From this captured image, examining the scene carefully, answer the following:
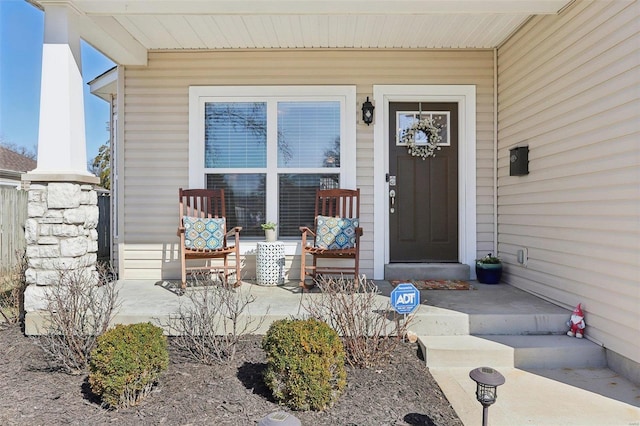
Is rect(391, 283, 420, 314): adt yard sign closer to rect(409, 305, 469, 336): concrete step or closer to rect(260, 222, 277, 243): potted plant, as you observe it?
rect(409, 305, 469, 336): concrete step

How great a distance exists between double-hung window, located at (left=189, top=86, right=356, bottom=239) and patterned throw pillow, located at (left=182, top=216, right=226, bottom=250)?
0.54 metres

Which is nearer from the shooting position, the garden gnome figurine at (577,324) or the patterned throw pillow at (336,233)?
the garden gnome figurine at (577,324)

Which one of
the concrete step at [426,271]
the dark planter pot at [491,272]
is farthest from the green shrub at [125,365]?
the dark planter pot at [491,272]

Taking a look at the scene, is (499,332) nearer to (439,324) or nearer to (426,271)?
(439,324)

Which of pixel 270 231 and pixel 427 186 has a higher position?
pixel 427 186

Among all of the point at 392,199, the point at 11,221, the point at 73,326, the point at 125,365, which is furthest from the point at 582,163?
the point at 11,221

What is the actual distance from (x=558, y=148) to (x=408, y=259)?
6.20 ft

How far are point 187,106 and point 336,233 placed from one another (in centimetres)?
221

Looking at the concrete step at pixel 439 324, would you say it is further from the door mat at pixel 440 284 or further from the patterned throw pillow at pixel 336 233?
the patterned throw pillow at pixel 336 233

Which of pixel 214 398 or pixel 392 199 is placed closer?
pixel 214 398

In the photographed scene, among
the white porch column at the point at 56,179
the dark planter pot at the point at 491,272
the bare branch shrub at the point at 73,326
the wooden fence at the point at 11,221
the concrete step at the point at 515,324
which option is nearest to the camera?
the bare branch shrub at the point at 73,326

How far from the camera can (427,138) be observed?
4.38 metres

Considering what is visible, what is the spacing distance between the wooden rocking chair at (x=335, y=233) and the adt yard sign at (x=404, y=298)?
1007 millimetres

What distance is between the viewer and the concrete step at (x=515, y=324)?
2.91 m
